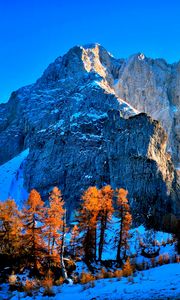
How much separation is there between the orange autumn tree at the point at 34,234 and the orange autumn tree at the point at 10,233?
841 mm

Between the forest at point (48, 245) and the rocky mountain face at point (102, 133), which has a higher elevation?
the rocky mountain face at point (102, 133)

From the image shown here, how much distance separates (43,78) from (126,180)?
A: 375 ft

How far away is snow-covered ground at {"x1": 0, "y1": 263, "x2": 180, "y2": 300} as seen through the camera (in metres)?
12.2

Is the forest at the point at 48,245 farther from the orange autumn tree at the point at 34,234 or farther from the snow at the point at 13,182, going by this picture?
the snow at the point at 13,182

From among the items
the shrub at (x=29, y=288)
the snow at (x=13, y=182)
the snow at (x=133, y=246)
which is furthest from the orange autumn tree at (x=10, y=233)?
the snow at (x=13, y=182)

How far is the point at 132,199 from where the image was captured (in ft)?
302

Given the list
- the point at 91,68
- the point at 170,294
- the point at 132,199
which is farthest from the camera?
the point at 91,68

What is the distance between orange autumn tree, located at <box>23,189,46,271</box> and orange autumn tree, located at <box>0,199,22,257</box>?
2.76ft

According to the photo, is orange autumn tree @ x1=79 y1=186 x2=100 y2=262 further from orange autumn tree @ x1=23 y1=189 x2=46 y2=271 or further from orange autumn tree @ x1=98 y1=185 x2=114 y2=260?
orange autumn tree @ x1=23 y1=189 x2=46 y2=271

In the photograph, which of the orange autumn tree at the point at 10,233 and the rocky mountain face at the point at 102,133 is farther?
the rocky mountain face at the point at 102,133

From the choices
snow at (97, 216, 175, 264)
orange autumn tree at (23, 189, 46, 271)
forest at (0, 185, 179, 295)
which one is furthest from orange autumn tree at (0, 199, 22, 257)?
snow at (97, 216, 175, 264)

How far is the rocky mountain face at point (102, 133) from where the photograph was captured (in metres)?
97.2

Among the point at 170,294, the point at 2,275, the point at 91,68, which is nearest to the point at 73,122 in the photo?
the point at 91,68

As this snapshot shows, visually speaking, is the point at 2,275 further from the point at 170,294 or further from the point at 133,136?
the point at 133,136
